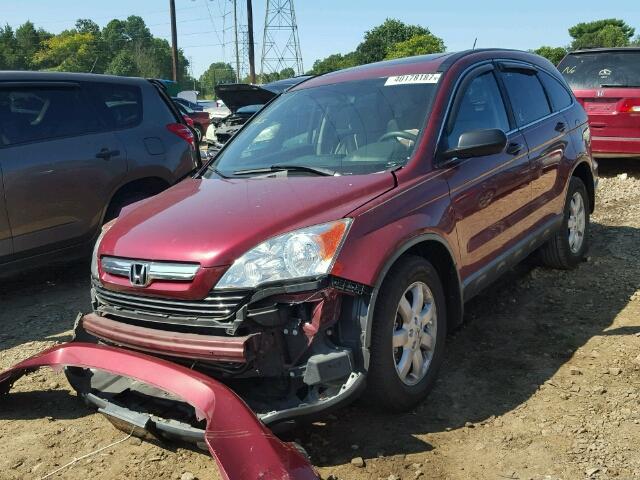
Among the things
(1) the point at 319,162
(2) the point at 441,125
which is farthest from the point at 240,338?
(2) the point at 441,125

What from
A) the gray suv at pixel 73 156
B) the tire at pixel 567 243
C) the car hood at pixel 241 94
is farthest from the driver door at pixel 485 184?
the car hood at pixel 241 94

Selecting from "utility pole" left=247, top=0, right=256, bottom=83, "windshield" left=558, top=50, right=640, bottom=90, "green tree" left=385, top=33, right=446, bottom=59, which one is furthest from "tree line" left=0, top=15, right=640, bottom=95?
"windshield" left=558, top=50, right=640, bottom=90

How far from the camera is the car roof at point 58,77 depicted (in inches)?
215

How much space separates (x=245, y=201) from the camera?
129 inches

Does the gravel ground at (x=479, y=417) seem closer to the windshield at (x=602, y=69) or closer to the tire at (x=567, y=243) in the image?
the tire at (x=567, y=243)

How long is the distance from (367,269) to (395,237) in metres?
0.28

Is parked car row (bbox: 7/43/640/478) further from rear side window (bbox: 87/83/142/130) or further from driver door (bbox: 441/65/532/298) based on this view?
rear side window (bbox: 87/83/142/130)

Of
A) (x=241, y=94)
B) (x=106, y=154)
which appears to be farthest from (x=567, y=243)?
(x=241, y=94)

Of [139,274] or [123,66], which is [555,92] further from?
[123,66]

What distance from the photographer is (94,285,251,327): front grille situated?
279cm

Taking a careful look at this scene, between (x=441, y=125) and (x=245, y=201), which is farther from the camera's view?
(x=441, y=125)

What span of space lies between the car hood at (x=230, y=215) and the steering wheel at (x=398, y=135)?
39 centimetres

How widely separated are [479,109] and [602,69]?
20.2 ft

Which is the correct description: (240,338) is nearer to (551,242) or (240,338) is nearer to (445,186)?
(445,186)
